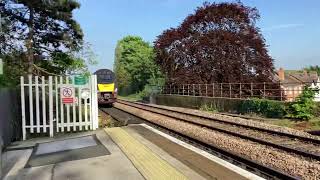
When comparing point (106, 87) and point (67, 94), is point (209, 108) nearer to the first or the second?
point (106, 87)

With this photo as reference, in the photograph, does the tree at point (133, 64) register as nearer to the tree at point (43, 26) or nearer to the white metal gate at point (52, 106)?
the tree at point (43, 26)

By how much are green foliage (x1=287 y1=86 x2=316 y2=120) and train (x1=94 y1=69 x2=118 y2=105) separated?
20.5 m

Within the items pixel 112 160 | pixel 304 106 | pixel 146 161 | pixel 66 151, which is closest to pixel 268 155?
pixel 146 161

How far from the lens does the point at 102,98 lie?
4056cm

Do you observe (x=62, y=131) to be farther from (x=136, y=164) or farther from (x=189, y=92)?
(x=189, y=92)

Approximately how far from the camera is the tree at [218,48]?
41094mm

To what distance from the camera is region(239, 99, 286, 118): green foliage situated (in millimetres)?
24578

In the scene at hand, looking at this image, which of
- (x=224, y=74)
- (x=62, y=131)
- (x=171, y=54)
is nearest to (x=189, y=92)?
(x=224, y=74)

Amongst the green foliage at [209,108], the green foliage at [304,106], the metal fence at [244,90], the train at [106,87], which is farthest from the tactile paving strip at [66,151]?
the train at [106,87]

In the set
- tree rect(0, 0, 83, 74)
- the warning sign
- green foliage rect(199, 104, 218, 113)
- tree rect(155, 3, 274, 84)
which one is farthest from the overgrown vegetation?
tree rect(155, 3, 274, 84)

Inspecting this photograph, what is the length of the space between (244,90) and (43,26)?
16.3 meters

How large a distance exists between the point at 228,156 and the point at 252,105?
16393 millimetres

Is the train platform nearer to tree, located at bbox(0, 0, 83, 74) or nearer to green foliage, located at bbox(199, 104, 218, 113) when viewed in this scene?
tree, located at bbox(0, 0, 83, 74)

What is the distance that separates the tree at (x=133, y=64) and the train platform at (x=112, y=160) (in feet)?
176
